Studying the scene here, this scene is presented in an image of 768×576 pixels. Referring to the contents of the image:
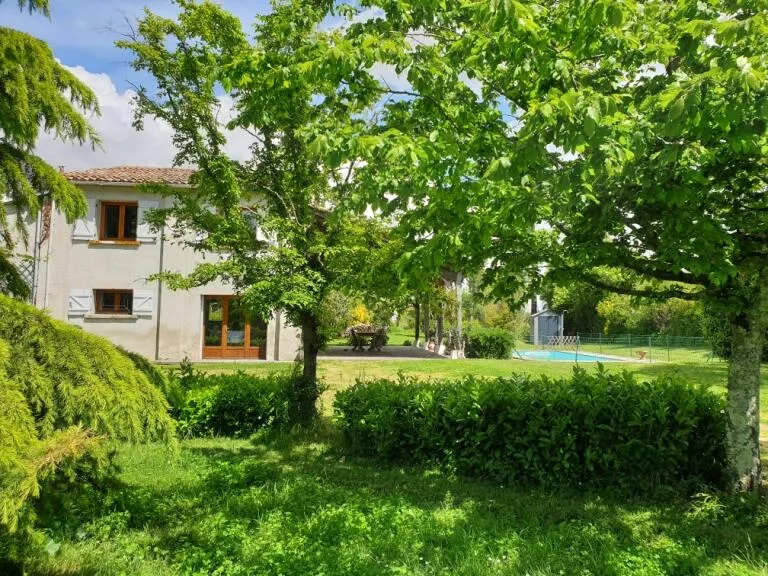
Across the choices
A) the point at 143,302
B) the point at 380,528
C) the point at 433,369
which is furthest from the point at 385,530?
the point at 143,302

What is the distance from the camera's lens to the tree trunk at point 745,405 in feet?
14.6

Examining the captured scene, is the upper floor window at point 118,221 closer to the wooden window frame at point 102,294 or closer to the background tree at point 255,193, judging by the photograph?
the wooden window frame at point 102,294

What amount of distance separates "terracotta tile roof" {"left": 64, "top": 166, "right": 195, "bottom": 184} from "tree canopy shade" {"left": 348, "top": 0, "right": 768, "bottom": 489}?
13.6 m

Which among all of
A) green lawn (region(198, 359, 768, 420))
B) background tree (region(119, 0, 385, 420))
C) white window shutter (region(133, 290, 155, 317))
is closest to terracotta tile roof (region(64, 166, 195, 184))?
white window shutter (region(133, 290, 155, 317))

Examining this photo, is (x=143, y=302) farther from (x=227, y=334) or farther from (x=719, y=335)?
(x=719, y=335)

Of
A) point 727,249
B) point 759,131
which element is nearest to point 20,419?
point 759,131

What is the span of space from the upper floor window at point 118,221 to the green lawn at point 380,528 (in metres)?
13.3

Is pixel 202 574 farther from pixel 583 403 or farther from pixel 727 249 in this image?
pixel 727 249

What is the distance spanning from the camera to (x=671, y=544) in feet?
11.8

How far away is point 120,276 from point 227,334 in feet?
13.0

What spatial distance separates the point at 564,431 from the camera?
5.09 meters

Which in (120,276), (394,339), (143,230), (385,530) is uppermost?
(143,230)

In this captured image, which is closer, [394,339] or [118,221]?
[118,221]

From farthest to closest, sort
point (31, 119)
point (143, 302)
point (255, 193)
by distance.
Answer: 1. point (143, 302)
2. point (255, 193)
3. point (31, 119)
